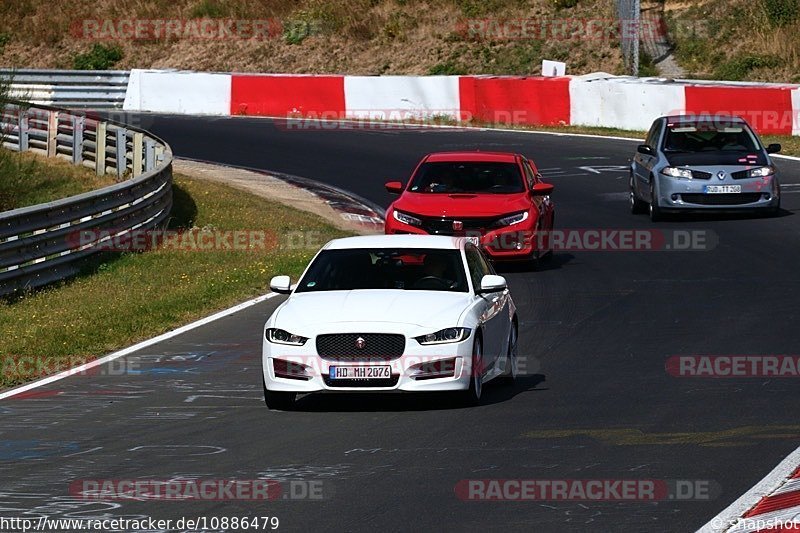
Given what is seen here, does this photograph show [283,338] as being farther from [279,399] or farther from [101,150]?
[101,150]

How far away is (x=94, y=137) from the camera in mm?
33656

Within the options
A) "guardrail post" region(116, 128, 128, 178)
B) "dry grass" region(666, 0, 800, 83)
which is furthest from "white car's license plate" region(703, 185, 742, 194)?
"dry grass" region(666, 0, 800, 83)

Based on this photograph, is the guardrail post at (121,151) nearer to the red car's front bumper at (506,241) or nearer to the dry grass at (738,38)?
the red car's front bumper at (506,241)

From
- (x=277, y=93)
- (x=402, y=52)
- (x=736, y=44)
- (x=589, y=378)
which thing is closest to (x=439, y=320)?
(x=589, y=378)

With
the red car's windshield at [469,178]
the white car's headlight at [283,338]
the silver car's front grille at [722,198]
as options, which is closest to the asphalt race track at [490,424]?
the white car's headlight at [283,338]

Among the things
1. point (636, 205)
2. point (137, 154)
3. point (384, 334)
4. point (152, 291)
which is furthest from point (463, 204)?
point (137, 154)

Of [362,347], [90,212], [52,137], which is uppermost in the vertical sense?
[362,347]

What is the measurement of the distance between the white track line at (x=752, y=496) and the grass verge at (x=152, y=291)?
728 centimetres

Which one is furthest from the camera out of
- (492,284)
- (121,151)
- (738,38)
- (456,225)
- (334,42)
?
(334,42)

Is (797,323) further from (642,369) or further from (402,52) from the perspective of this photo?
(402,52)

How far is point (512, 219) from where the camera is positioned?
20.7 meters

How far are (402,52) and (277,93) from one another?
1212 centimetres

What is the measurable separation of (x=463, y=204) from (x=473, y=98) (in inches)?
868

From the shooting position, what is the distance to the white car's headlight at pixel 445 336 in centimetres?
1200
